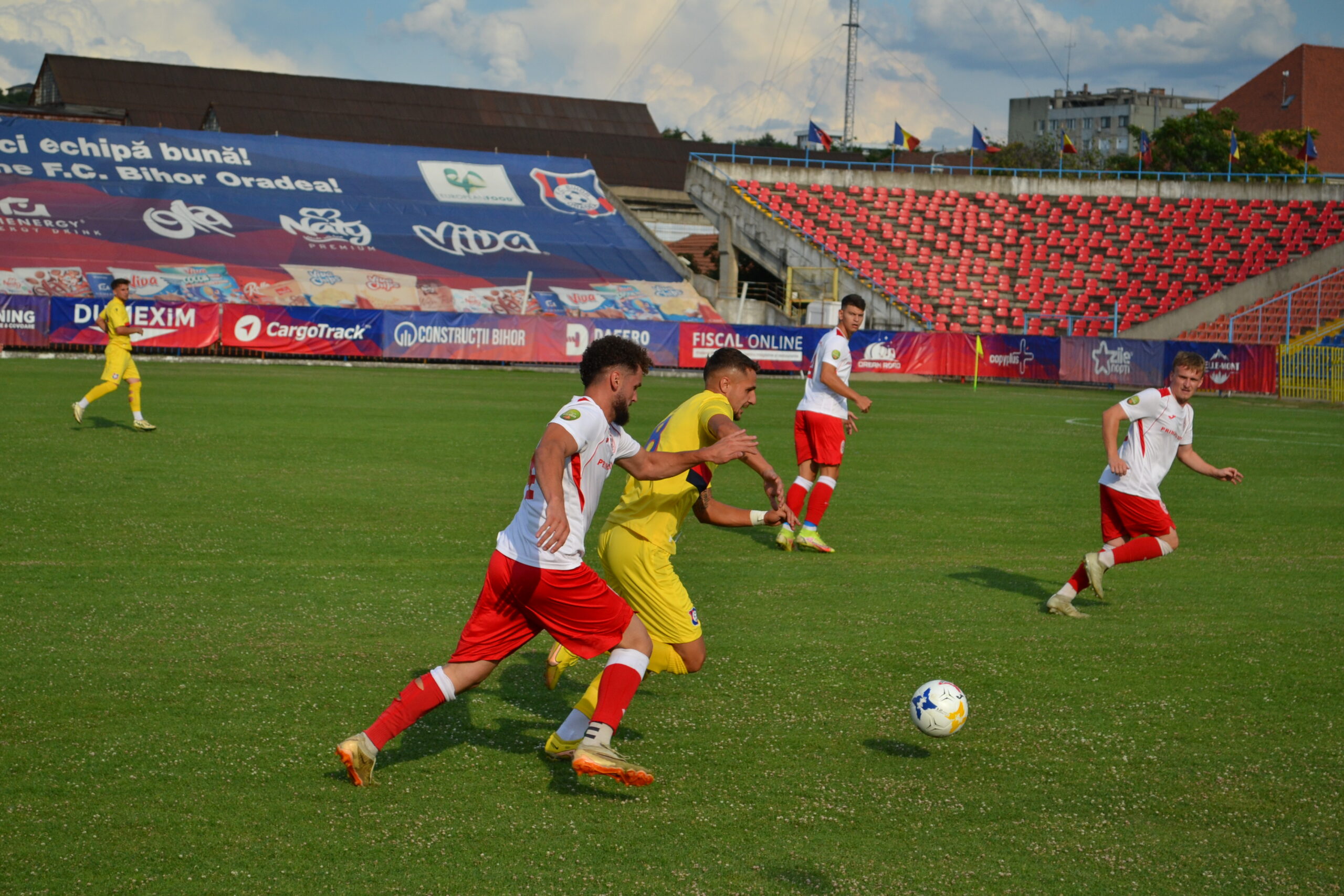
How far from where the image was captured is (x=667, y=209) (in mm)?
67000

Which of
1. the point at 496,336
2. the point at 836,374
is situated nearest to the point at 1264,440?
the point at 836,374

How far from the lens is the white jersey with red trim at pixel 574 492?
4.85 metres

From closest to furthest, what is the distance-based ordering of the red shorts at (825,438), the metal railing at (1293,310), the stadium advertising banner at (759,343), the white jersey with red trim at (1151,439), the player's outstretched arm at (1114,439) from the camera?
the player's outstretched arm at (1114,439), the white jersey with red trim at (1151,439), the red shorts at (825,438), the stadium advertising banner at (759,343), the metal railing at (1293,310)

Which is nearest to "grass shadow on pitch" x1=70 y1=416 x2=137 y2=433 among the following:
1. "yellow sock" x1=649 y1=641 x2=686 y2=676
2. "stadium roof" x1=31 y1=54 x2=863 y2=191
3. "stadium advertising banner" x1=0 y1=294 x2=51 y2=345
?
"yellow sock" x1=649 y1=641 x2=686 y2=676

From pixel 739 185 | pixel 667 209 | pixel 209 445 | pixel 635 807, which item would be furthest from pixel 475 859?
pixel 667 209

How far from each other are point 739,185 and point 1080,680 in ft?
151

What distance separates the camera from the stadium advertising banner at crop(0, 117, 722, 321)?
39.4 m

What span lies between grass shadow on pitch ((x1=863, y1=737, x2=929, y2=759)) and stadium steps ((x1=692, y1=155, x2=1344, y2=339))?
39643 mm

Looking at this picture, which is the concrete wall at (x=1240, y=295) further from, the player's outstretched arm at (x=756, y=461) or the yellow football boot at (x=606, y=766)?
the yellow football boot at (x=606, y=766)

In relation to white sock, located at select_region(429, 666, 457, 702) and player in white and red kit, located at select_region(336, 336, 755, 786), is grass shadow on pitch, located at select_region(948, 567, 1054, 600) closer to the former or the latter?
player in white and red kit, located at select_region(336, 336, 755, 786)

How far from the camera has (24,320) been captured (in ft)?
107

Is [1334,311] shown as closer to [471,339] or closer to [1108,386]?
[1108,386]

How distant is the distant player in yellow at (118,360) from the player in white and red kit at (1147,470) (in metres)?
13.4

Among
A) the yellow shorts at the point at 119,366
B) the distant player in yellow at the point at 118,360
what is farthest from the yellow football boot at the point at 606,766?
the yellow shorts at the point at 119,366
